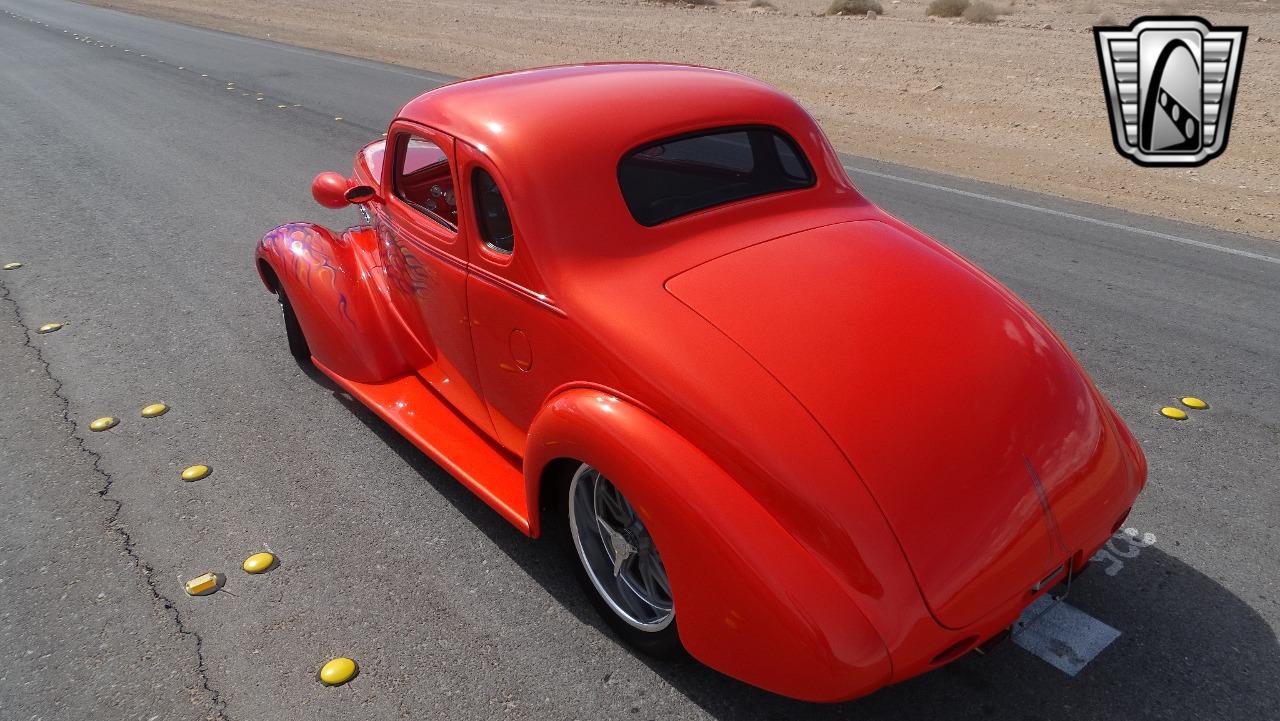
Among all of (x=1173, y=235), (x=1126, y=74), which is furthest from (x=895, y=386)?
(x=1126, y=74)

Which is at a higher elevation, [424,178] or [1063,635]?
[424,178]

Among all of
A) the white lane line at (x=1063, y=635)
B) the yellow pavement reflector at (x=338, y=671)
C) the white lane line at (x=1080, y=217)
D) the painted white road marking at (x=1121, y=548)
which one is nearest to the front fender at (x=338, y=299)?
the yellow pavement reflector at (x=338, y=671)

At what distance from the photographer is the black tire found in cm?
295

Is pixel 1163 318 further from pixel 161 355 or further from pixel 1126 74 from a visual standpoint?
pixel 1126 74

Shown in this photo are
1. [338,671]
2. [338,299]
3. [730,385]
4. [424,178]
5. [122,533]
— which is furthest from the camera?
[338,299]

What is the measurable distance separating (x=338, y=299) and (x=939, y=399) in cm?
289

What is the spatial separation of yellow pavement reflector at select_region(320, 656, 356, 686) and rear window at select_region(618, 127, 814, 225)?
5.85ft

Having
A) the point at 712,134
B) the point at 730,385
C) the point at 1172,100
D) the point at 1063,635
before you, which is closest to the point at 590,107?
the point at 712,134

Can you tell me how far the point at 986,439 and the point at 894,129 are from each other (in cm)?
1030

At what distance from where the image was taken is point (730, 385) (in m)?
2.71

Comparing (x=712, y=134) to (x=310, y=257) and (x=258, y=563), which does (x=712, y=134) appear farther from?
(x=258, y=563)

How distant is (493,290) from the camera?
3395 millimetres

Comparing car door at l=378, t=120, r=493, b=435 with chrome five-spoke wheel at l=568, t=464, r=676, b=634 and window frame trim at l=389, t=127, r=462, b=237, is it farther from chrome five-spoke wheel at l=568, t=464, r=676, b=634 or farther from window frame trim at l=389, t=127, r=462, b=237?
chrome five-spoke wheel at l=568, t=464, r=676, b=634

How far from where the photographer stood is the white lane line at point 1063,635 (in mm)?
2986
